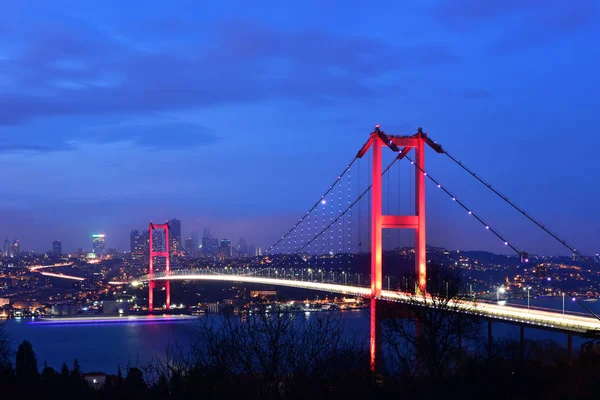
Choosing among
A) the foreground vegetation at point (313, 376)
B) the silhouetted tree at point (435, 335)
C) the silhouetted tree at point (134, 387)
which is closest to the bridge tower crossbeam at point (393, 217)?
the silhouetted tree at point (435, 335)

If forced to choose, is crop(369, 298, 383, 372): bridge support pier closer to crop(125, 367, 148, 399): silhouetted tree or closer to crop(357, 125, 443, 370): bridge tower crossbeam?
crop(357, 125, 443, 370): bridge tower crossbeam

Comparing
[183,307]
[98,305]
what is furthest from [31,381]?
[98,305]

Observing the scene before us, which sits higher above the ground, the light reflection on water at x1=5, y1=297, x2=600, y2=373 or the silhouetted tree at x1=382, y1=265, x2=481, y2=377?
the silhouetted tree at x1=382, y1=265, x2=481, y2=377

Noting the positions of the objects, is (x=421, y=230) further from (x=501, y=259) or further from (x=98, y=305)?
(x=98, y=305)

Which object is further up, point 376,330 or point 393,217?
point 393,217

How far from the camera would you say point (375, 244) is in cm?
1764

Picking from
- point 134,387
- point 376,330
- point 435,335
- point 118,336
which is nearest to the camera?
point 134,387

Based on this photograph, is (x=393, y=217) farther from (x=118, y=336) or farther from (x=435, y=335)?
(x=118, y=336)

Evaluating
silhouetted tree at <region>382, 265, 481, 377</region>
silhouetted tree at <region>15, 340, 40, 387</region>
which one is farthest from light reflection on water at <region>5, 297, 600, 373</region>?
silhouetted tree at <region>382, 265, 481, 377</region>

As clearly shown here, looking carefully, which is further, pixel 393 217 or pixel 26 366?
pixel 393 217

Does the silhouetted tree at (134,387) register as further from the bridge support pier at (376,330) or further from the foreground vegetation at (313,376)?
the bridge support pier at (376,330)

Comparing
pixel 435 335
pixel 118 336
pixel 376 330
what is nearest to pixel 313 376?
pixel 435 335

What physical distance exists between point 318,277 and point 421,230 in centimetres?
1044

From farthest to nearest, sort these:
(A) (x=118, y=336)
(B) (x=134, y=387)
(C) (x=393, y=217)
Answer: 1. (A) (x=118, y=336)
2. (C) (x=393, y=217)
3. (B) (x=134, y=387)
